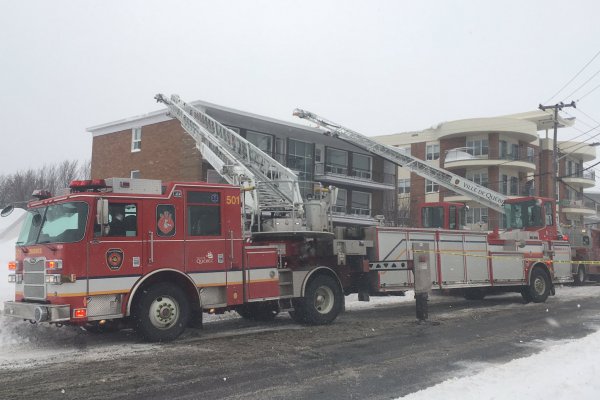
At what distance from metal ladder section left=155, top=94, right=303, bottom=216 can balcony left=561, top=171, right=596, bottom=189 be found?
49819 mm

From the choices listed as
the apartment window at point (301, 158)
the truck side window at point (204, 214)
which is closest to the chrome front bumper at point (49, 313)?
the truck side window at point (204, 214)

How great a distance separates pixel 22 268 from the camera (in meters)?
9.60

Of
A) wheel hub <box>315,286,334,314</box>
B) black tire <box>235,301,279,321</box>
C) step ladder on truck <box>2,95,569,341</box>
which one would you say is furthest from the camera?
black tire <box>235,301,279,321</box>

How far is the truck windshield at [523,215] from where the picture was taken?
18.8 meters

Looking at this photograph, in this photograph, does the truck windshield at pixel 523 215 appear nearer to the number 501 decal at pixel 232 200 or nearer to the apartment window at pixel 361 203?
the number 501 decal at pixel 232 200

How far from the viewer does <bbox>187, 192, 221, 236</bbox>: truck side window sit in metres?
10.1

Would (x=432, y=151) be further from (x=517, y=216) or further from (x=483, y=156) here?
(x=517, y=216)

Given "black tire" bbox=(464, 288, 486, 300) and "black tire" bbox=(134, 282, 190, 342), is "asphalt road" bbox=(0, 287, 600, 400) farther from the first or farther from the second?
"black tire" bbox=(464, 288, 486, 300)

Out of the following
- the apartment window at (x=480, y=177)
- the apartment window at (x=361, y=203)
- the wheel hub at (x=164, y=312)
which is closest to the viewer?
the wheel hub at (x=164, y=312)

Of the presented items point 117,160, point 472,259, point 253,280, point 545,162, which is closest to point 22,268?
point 253,280

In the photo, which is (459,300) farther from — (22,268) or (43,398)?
(43,398)

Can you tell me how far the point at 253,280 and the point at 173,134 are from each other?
69.6 ft

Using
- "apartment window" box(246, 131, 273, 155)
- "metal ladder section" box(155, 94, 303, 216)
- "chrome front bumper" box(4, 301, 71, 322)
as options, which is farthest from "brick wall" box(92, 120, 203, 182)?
"chrome front bumper" box(4, 301, 71, 322)

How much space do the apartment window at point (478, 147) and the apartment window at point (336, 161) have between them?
1634 cm
